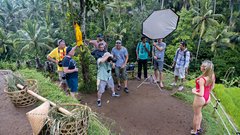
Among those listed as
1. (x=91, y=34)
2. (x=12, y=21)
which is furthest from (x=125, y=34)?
(x=12, y=21)

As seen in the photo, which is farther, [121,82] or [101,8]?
[121,82]

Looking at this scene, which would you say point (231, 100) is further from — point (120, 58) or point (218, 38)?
point (218, 38)

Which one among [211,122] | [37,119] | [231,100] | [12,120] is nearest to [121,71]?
[211,122]

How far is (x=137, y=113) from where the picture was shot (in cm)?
587

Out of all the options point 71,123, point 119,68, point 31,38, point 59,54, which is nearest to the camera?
point 71,123

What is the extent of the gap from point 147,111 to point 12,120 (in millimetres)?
3274

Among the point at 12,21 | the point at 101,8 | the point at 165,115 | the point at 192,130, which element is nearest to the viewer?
the point at 192,130

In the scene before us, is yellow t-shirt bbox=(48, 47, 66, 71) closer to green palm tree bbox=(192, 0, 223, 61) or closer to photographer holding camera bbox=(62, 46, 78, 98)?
photographer holding camera bbox=(62, 46, 78, 98)

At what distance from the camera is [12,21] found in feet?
96.2

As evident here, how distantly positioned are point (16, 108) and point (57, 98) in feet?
2.45

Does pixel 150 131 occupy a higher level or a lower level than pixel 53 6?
lower

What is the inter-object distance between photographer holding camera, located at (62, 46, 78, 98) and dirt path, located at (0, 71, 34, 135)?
1.45 m

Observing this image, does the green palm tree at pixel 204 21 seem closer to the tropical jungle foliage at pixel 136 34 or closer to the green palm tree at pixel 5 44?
the tropical jungle foliage at pixel 136 34

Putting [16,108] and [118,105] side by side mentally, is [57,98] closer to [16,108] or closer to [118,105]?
[16,108]
